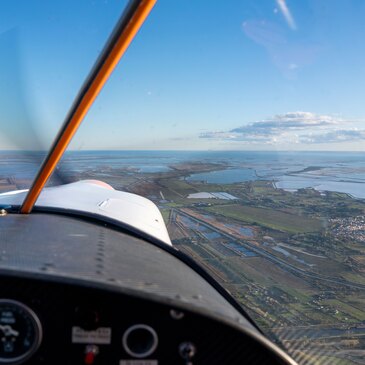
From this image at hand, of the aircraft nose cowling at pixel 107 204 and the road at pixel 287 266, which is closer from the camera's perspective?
the aircraft nose cowling at pixel 107 204

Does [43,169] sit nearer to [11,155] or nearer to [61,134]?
[61,134]

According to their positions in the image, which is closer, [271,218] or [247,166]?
[271,218]

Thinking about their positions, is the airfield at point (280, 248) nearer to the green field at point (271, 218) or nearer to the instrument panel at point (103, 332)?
the green field at point (271, 218)

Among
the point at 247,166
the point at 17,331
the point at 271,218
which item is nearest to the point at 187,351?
the point at 17,331

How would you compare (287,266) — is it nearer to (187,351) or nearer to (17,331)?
(187,351)

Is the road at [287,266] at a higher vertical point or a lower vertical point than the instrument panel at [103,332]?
lower

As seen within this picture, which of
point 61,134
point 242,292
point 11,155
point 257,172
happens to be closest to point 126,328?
point 61,134

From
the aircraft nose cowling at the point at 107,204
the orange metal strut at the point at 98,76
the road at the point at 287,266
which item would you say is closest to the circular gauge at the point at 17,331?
the orange metal strut at the point at 98,76
